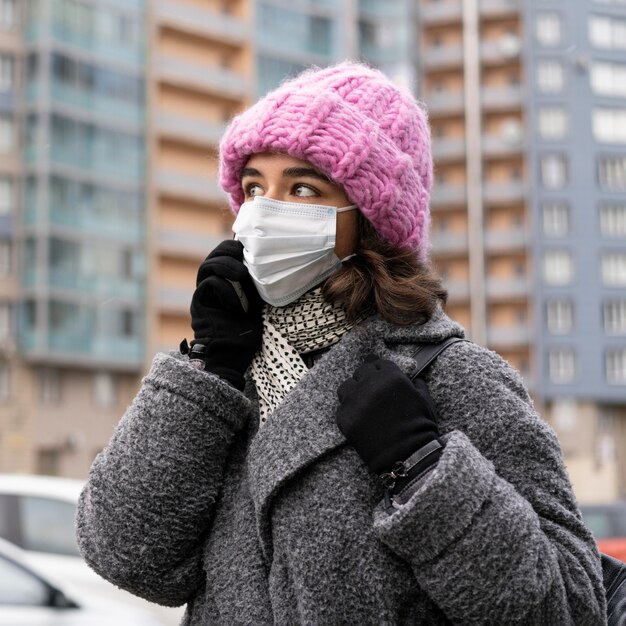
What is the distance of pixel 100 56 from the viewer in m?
47.9

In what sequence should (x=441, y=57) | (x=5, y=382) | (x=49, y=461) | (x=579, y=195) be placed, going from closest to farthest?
(x=5, y=382) < (x=49, y=461) < (x=579, y=195) < (x=441, y=57)

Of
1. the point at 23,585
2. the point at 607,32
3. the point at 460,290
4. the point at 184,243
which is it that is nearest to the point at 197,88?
the point at 184,243

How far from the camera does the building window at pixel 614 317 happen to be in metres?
60.7

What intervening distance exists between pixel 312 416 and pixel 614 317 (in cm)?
6061

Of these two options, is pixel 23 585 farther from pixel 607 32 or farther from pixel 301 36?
pixel 607 32

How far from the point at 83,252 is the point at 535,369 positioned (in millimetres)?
26034

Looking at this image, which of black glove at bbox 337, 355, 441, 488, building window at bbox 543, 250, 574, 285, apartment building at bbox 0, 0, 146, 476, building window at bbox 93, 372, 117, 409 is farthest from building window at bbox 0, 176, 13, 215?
black glove at bbox 337, 355, 441, 488

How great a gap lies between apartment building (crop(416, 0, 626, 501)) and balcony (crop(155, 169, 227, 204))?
49.5 ft

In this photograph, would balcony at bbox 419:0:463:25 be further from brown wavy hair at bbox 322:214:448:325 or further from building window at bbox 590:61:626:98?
brown wavy hair at bbox 322:214:448:325

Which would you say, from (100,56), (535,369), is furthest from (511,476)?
(535,369)

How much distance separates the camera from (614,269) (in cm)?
6097

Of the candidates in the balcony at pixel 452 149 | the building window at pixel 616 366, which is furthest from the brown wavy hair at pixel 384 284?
the balcony at pixel 452 149

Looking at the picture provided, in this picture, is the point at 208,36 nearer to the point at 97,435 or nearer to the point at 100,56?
the point at 100,56

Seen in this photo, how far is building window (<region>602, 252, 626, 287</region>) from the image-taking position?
60750mm
